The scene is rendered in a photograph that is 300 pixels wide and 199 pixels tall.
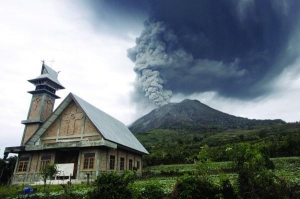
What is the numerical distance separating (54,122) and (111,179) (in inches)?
642

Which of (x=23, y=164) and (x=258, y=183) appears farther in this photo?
(x=23, y=164)

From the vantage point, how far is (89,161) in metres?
20.0

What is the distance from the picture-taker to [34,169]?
22.0m

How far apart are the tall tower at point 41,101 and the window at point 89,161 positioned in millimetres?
10489

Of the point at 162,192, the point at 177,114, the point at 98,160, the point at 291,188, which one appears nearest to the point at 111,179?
the point at 162,192

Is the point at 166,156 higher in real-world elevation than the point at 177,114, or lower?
lower

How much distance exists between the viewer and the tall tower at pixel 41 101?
27.5 metres

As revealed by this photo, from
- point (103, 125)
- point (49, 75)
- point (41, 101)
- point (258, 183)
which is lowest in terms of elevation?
point (258, 183)

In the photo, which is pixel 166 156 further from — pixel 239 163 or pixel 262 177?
pixel 262 177

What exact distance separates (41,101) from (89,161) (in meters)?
12.9

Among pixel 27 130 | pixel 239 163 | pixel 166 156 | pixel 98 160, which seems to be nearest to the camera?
pixel 239 163

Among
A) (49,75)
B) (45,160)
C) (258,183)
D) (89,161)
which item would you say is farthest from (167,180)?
(49,75)

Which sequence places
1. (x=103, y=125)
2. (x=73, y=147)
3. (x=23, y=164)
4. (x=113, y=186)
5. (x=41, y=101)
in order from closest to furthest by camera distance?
(x=113, y=186) → (x=73, y=147) → (x=103, y=125) → (x=23, y=164) → (x=41, y=101)

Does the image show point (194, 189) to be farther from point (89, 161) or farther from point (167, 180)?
point (89, 161)
